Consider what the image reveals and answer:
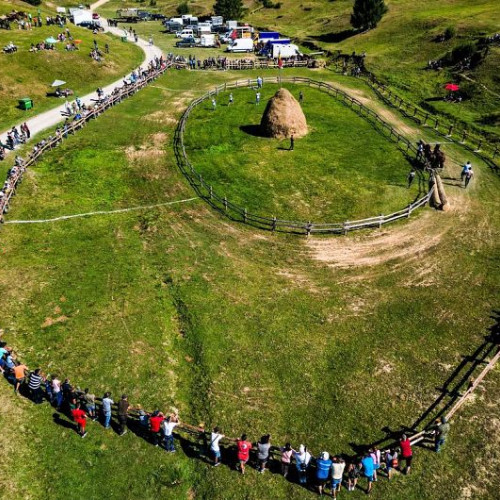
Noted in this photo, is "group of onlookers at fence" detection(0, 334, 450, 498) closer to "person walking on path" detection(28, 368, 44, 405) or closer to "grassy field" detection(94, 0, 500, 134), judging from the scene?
"person walking on path" detection(28, 368, 44, 405)

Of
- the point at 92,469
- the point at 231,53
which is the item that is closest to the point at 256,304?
the point at 92,469

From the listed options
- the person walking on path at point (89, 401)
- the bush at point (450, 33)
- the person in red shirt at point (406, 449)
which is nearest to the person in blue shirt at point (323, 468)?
the person in red shirt at point (406, 449)

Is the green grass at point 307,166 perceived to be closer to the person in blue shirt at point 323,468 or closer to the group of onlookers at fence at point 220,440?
the group of onlookers at fence at point 220,440

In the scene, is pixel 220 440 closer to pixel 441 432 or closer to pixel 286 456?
pixel 286 456

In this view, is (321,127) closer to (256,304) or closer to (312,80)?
(312,80)

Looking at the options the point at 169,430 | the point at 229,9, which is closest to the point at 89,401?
the point at 169,430

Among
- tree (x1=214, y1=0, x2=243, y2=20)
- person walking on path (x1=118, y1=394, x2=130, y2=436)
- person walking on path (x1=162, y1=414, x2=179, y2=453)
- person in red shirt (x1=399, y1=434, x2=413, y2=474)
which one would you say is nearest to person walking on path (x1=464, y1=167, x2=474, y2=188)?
person in red shirt (x1=399, y1=434, x2=413, y2=474)
